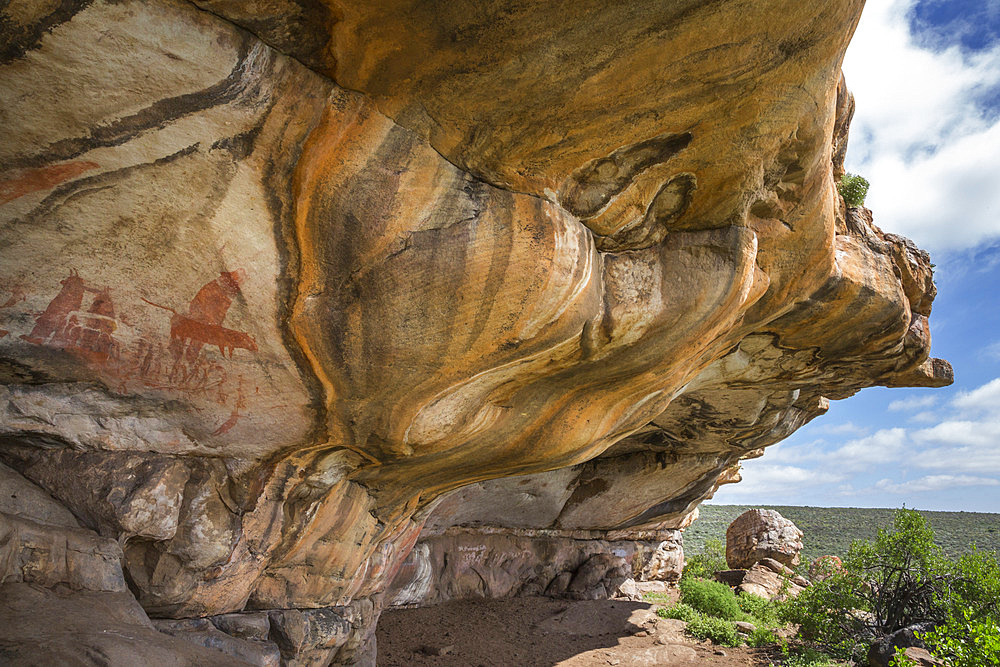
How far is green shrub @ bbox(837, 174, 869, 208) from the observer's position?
666cm

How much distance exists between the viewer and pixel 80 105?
9.77 feet

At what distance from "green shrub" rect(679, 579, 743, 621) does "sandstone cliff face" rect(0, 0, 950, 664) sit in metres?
8.26

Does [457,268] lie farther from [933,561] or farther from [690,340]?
[933,561]

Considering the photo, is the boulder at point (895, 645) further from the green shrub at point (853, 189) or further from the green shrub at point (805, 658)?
the green shrub at point (853, 189)

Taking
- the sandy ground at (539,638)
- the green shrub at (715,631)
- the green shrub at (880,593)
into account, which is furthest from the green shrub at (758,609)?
the sandy ground at (539,638)

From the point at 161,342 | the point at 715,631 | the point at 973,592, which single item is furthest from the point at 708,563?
the point at 161,342

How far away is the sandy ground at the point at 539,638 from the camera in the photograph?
338 inches

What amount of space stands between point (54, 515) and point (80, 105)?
7.91 feet

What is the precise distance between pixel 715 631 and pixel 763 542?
24.9ft

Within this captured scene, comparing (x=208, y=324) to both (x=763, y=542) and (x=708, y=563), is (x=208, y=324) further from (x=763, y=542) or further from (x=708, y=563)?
(x=763, y=542)

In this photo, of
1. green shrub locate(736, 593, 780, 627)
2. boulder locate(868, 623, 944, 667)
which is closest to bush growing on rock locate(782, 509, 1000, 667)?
boulder locate(868, 623, 944, 667)

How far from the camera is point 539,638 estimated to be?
378 inches

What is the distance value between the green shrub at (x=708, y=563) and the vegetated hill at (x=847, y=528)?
25.3 feet

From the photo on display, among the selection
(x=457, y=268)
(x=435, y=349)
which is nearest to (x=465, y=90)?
(x=457, y=268)
